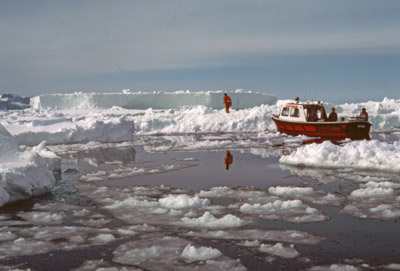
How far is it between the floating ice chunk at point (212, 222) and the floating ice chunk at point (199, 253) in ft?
3.74

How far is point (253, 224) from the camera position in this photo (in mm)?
6539

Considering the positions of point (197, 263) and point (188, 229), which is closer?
point (197, 263)

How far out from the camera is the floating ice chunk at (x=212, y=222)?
646cm

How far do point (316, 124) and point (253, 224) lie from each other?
1459cm

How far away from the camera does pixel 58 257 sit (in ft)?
17.4

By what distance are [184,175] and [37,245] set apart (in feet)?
19.1

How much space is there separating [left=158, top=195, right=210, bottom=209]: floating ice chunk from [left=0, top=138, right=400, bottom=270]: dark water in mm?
1035

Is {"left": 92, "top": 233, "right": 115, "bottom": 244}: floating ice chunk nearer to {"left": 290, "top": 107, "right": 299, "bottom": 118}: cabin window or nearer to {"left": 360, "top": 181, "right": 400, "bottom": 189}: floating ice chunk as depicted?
{"left": 360, "top": 181, "right": 400, "bottom": 189}: floating ice chunk

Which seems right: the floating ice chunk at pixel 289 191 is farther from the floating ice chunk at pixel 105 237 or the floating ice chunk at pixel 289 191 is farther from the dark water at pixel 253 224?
the floating ice chunk at pixel 105 237

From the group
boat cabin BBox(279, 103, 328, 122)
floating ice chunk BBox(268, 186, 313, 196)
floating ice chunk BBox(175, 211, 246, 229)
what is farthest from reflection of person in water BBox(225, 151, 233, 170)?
boat cabin BBox(279, 103, 328, 122)

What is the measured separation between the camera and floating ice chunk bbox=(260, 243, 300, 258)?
521 centimetres

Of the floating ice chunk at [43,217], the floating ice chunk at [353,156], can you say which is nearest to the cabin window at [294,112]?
the floating ice chunk at [353,156]

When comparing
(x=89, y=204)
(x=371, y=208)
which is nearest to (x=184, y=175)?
(x=89, y=204)

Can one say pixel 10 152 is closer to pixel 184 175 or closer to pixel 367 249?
pixel 184 175
